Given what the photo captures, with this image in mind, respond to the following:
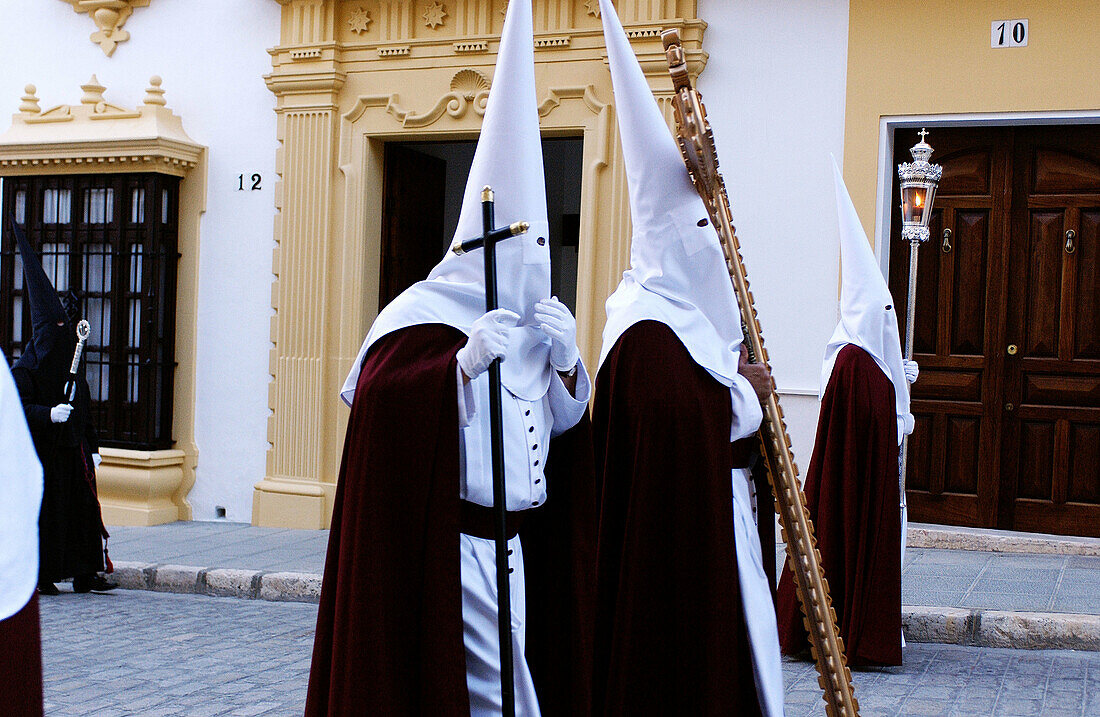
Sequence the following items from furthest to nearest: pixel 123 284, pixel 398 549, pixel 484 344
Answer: pixel 123 284 < pixel 398 549 < pixel 484 344

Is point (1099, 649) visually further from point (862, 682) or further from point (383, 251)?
point (383, 251)

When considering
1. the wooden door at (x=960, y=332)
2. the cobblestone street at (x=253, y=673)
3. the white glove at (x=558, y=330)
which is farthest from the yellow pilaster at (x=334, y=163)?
the white glove at (x=558, y=330)

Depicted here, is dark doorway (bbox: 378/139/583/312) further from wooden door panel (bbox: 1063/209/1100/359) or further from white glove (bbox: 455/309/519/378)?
white glove (bbox: 455/309/519/378)

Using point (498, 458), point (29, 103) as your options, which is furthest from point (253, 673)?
point (29, 103)

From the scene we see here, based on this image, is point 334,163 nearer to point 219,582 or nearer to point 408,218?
point 408,218

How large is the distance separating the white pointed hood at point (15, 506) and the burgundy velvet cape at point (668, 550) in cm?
237

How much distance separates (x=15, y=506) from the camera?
2.01 meters

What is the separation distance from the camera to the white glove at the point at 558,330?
12.0 feet

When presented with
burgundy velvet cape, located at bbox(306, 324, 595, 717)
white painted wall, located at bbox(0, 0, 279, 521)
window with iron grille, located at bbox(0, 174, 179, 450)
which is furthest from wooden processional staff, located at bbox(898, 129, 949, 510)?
window with iron grille, located at bbox(0, 174, 179, 450)

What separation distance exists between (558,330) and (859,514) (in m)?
3.40

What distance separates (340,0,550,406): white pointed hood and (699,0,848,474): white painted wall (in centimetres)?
596

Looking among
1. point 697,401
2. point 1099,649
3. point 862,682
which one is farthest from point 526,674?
point 1099,649


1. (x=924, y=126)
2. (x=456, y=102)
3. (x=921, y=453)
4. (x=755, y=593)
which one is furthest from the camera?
(x=456, y=102)

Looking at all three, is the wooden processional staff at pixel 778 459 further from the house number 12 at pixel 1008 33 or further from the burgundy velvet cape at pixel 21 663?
the house number 12 at pixel 1008 33
